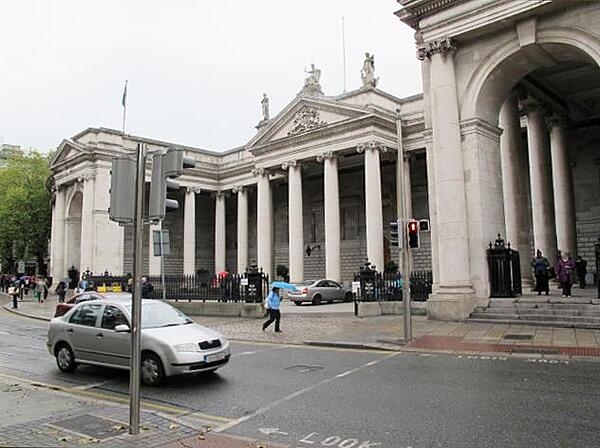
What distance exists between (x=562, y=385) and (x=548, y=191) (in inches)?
751

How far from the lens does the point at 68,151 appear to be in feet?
150

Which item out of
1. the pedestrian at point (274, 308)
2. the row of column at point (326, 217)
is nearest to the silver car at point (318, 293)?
the row of column at point (326, 217)

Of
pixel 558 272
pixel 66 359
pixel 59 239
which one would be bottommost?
pixel 66 359

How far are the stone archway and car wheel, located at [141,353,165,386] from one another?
4175cm

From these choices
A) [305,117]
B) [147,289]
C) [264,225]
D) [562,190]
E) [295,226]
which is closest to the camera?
[562,190]

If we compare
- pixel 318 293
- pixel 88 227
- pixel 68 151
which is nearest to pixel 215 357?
pixel 318 293

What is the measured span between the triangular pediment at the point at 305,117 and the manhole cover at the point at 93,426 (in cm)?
2969

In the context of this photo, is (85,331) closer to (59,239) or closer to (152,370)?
(152,370)

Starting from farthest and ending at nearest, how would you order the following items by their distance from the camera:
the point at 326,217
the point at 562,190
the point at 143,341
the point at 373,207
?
the point at 326,217 → the point at 373,207 → the point at 562,190 → the point at 143,341

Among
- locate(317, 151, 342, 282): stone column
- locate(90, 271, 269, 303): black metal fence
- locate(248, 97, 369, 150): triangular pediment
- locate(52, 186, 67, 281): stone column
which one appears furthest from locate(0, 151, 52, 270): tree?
locate(317, 151, 342, 282): stone column

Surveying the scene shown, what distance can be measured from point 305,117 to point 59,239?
2670 centimetres

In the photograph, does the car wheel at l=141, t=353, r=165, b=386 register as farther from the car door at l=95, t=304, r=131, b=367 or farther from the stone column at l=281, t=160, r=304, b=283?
the stone column at l=281, t=160, r=304, b=283

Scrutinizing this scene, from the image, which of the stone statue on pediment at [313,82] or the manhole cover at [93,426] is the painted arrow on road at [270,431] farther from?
the stone statue on pediment at [313,82]

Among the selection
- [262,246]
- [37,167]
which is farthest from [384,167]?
[37,167]
